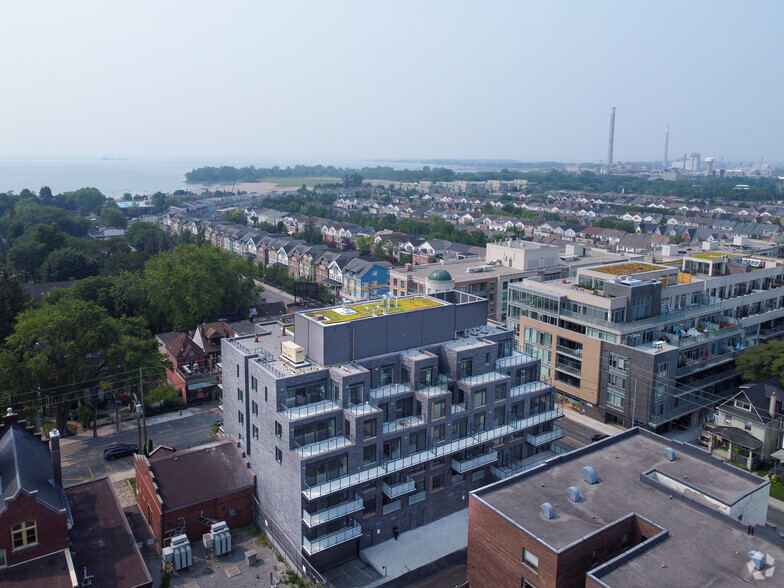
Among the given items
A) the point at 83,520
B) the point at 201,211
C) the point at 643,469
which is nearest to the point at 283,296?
the point at 83,520

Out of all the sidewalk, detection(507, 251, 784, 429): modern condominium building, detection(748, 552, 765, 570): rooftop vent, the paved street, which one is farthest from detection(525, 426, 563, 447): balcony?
the sidewalk

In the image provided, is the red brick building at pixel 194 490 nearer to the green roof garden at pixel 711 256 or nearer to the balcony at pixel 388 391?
the balcony at pixel 388 391

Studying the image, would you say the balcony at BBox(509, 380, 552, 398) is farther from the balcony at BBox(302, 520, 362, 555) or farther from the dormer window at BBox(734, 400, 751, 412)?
the dormer window at BBox(734, 400, 751, 412)

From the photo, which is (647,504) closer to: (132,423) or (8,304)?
(132,423)

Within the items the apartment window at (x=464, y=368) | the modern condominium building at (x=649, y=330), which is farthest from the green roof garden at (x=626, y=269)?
the apartment window at (x=464, y=368)

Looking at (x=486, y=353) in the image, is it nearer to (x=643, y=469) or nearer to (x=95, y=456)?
(x=643, y=469)

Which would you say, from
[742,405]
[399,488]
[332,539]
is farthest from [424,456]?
[742,405]

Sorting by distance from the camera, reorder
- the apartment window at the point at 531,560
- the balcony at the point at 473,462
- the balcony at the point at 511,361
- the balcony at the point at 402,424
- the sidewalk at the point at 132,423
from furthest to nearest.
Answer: the sidewalk at the point at 132,423 < the balcony at the point at 511,361 < the balcony at the point at 473,462 < the balcony at the point at 402,424 < the apartment window at the point at 531,560

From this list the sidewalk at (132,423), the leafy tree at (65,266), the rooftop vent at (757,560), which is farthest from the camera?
the leafy tree at (65,266)
